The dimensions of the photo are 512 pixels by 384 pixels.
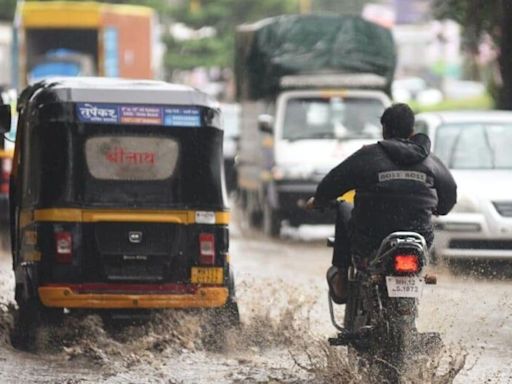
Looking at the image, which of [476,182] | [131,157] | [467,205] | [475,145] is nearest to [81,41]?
[475,145]

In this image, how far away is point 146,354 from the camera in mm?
11188

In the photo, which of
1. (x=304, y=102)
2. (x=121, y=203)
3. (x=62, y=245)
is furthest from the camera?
(x=304, y=102)

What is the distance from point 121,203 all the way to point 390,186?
9.63 feet

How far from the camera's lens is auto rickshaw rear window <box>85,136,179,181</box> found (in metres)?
11.7

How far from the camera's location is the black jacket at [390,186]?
30.4 ft

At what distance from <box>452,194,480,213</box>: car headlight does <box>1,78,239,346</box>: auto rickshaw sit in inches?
207

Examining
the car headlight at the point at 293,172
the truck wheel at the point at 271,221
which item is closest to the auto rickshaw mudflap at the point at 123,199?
the car headlight at the point at 293,172

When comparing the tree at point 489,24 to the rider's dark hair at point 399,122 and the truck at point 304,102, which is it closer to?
the truck at point 304,102

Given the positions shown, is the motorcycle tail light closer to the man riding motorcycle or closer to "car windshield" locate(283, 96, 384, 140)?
the man riding motorcycle

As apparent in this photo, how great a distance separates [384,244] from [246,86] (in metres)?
17.3

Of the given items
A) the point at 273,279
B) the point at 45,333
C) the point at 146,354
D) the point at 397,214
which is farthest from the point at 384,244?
the point at 273,279

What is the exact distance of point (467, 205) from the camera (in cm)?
1673

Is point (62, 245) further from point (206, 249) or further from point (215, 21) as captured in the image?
point (215, 21)

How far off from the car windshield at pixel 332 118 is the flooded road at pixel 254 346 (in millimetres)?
7649
